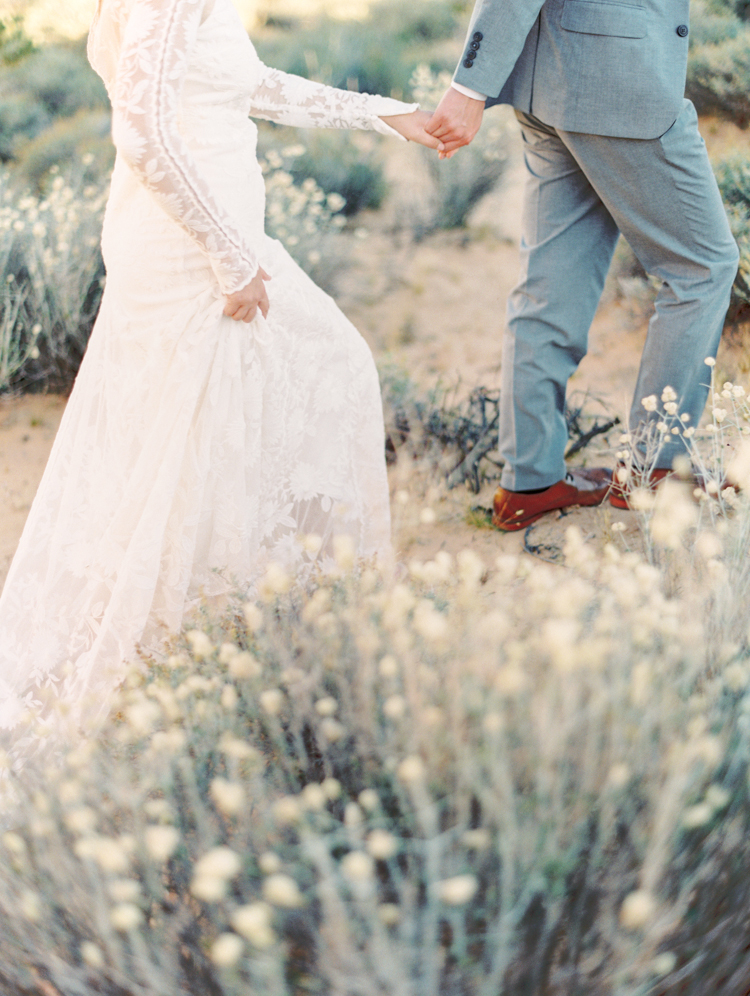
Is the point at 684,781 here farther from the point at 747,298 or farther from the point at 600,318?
the point at 600,318

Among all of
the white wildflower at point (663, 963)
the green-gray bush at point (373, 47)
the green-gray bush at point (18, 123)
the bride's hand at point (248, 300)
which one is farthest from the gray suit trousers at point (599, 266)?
the green-gray bush at point (373, 47)

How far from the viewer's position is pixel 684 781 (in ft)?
2.97

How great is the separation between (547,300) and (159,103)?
1.35m

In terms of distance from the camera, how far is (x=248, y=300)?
1845mm

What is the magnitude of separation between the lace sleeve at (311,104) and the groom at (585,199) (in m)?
0.15

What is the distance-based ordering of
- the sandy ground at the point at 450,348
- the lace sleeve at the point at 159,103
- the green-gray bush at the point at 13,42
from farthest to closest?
1. the green-gray bush at the point at 13,42
2. the sandy ground at the point at 450,348
3. the lace sleeve at the point at 159,103

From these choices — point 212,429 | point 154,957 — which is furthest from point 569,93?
point 154,957

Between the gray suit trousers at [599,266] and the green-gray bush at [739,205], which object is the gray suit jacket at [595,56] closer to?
the gray suit trousers at [599,266]

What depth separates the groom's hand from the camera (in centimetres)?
208

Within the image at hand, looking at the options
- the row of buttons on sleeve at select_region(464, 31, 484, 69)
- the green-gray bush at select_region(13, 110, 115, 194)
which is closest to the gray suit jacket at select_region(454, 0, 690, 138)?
the row of buttons on sleeve at select_region(464, 31, 484, 69)

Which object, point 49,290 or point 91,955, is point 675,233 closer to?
point 91,955

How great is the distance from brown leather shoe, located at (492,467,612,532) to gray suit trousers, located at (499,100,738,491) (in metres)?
0.04

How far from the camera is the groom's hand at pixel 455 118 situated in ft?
6.82

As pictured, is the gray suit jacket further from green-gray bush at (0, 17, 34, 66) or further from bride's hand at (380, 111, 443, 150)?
green-gray bush at (0, 17, 34, 66)
